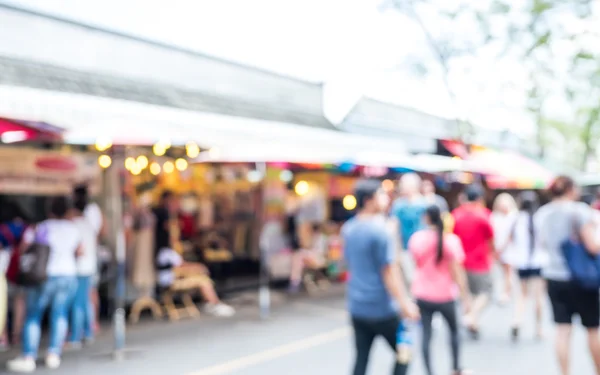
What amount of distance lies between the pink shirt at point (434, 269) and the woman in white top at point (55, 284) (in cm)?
393

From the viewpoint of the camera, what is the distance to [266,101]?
15516 mm

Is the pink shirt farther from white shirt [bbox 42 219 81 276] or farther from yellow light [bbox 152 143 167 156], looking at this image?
yellow light [bbox 152 143 167 156]

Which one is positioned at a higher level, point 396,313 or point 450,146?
A: point 450,146

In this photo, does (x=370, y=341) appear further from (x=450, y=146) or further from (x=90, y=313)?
(x=450, y=146)

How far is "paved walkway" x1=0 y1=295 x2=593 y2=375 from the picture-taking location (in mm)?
7016

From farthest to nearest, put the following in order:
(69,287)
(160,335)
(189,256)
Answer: (189,256) → (160,335) → (69,287)

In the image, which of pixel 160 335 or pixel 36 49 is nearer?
pixel 160 335

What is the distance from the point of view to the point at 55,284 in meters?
7.39

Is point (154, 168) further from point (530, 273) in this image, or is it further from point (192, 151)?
point (530, 273)

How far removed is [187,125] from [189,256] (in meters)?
4.16

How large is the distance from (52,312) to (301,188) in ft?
25.0

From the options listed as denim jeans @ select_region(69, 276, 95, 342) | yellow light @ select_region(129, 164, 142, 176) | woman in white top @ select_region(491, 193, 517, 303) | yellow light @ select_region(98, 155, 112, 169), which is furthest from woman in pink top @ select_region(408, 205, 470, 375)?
yellow light @ select_region(129, 164, 142, 176)

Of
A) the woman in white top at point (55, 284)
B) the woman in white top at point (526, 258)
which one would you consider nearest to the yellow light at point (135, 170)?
the woman in white top at point (55, 284)

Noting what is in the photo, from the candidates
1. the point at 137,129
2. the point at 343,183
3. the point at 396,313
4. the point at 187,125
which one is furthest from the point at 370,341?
the point at 343,183
